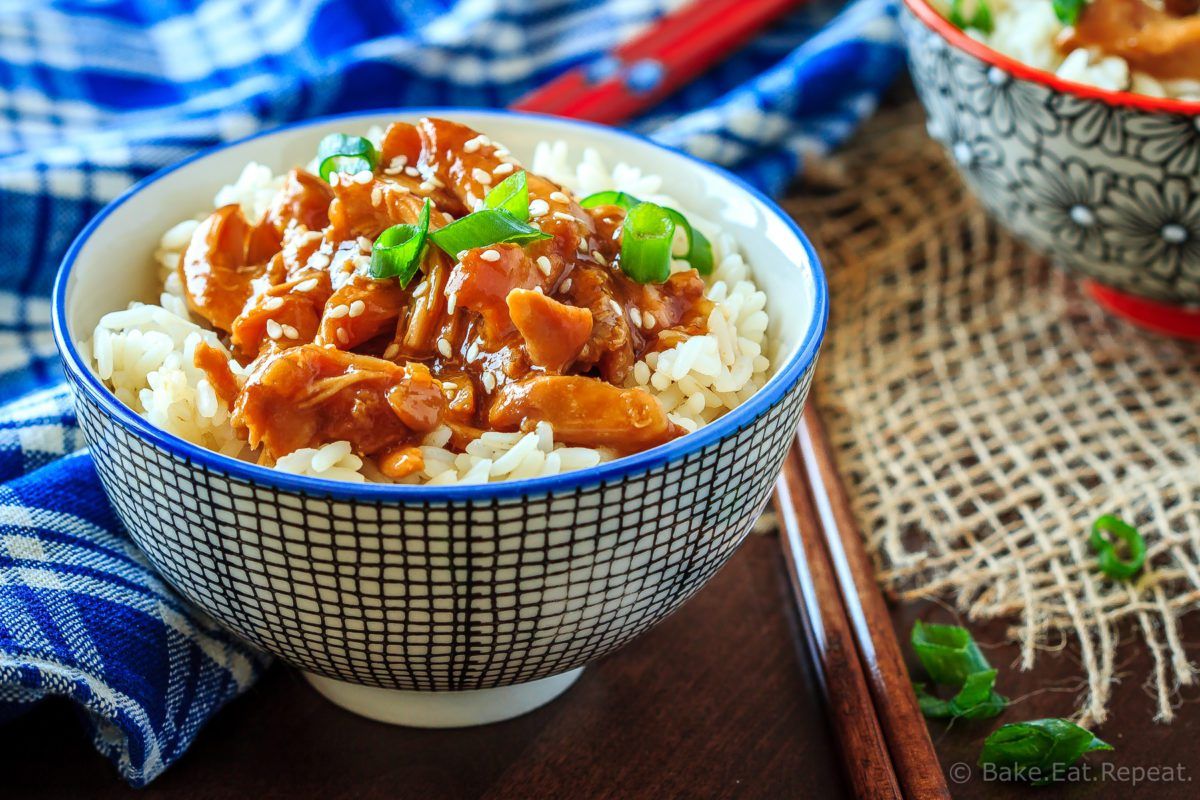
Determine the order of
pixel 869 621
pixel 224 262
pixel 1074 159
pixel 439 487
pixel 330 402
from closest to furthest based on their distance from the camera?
pixel 439 487 < pixel 330 402 < pixel 224 262 < pixel 869 621 < pixel 1074 159

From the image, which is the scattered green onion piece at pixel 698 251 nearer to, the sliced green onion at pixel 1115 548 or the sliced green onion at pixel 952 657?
the sliced green onion at pixel 952 657

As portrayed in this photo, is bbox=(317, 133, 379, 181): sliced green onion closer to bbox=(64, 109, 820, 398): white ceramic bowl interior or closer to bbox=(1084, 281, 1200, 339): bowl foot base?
bbox=(64, 109, 820, 398): white ceramic bowl interior

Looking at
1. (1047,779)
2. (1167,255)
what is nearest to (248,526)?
(1047,779)

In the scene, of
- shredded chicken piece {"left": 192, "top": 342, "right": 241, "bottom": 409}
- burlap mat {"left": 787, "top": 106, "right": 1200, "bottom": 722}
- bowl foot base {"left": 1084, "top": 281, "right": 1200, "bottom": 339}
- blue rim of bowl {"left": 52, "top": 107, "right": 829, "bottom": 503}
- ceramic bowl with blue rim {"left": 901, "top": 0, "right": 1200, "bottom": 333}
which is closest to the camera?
blue rim of bowl {"left": 52, "top": 107, "right": 829, "bottom": 503}

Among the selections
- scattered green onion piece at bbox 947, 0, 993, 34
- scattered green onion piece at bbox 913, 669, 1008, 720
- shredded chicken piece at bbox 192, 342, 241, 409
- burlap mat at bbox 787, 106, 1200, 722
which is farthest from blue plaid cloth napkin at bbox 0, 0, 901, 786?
scattered green onion piece at bbox 913, 669, 1008, 720

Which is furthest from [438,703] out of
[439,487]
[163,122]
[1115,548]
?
[163,122]

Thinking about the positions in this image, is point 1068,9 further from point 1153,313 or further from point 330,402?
point 330,402

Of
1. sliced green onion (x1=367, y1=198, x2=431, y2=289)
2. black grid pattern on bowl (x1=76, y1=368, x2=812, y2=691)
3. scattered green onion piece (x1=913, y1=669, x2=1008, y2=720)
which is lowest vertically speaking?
scattered green onion piece (x1=913, y1=669, x2=1008, y2=720)
